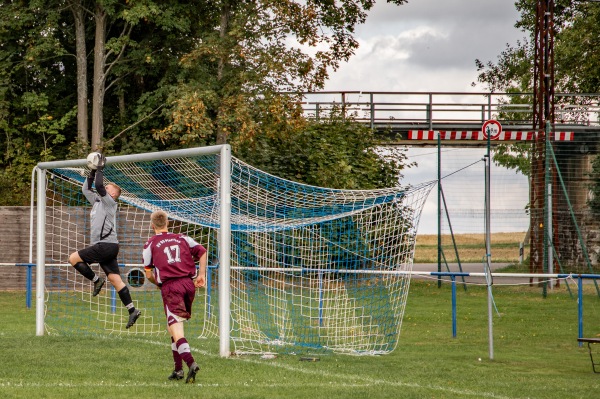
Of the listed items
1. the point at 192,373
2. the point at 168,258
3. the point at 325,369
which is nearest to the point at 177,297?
the point at 168,258

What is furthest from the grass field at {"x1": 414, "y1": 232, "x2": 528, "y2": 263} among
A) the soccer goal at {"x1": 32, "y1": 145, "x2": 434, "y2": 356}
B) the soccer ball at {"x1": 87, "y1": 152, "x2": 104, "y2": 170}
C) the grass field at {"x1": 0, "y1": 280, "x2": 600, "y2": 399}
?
the soccer ball at {"x1": 87, "y1": 152, "x2": 104, "y2": 170}

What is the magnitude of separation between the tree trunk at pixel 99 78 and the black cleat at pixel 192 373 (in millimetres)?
16588

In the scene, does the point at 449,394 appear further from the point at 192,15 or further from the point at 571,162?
the point at 192,15

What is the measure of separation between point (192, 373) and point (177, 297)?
0.77m

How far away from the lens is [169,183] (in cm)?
1578

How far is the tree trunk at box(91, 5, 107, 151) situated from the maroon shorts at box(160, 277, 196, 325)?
16.2 m

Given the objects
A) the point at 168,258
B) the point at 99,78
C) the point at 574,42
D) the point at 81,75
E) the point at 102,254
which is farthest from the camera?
the point at 574,42

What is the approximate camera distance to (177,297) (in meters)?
9.74

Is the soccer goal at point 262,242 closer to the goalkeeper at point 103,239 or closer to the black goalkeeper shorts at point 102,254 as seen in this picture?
the goalkeeper at point 103,239

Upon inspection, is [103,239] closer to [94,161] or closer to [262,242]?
[94,161]

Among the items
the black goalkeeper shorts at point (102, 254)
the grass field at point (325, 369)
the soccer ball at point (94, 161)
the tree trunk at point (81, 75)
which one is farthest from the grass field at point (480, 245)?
the soccer ball at point (94, 161)

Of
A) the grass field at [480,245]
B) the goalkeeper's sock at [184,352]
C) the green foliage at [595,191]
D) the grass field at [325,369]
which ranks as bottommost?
the grass field at [325,369]

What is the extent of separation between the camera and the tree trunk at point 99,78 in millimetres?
25734

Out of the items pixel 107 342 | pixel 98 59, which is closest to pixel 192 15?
pixel 98 59
